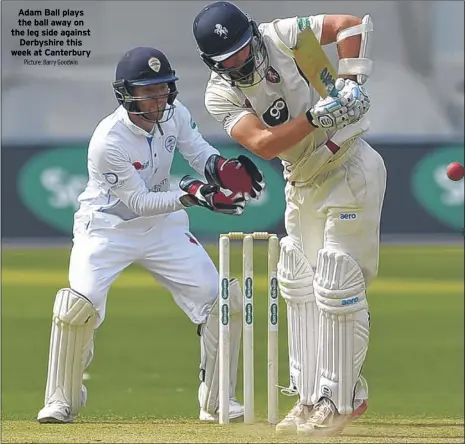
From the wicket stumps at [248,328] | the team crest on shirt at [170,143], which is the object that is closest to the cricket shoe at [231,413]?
the wicket stumps at [248,328]

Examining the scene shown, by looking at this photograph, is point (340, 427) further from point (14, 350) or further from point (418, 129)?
point (418, 129)

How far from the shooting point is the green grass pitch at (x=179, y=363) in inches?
167

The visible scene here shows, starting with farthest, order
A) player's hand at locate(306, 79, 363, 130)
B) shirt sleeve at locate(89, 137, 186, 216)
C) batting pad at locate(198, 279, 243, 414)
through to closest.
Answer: batting pad at locate(198, 279, 243, 414), shirt sleeve at locate(89, 137, 186, 216), player's hand at locate(306, 79, 363, 130)

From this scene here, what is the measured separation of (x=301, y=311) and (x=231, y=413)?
0.48 m

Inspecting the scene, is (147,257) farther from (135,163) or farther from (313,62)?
(313,62)

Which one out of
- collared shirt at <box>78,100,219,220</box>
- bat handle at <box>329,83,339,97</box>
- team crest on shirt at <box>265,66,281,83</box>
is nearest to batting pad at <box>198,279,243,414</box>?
collared shirt at <box>78,100,219,220</box>

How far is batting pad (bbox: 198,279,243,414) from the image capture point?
4508 mm

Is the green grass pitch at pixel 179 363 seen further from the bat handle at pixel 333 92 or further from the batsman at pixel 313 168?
the bat handle at pixel 333 92

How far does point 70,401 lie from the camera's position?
180 inches

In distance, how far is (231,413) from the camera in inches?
175

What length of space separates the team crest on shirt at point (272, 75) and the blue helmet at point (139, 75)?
51 cm

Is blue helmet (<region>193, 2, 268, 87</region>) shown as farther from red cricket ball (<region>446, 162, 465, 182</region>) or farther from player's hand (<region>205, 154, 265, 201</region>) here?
red cricket ball (<region>446, 162, 465, 182</region>)

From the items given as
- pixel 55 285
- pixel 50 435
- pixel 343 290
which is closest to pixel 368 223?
pixel 343 290

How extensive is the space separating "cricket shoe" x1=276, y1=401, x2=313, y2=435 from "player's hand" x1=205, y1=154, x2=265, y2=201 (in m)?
0.74
